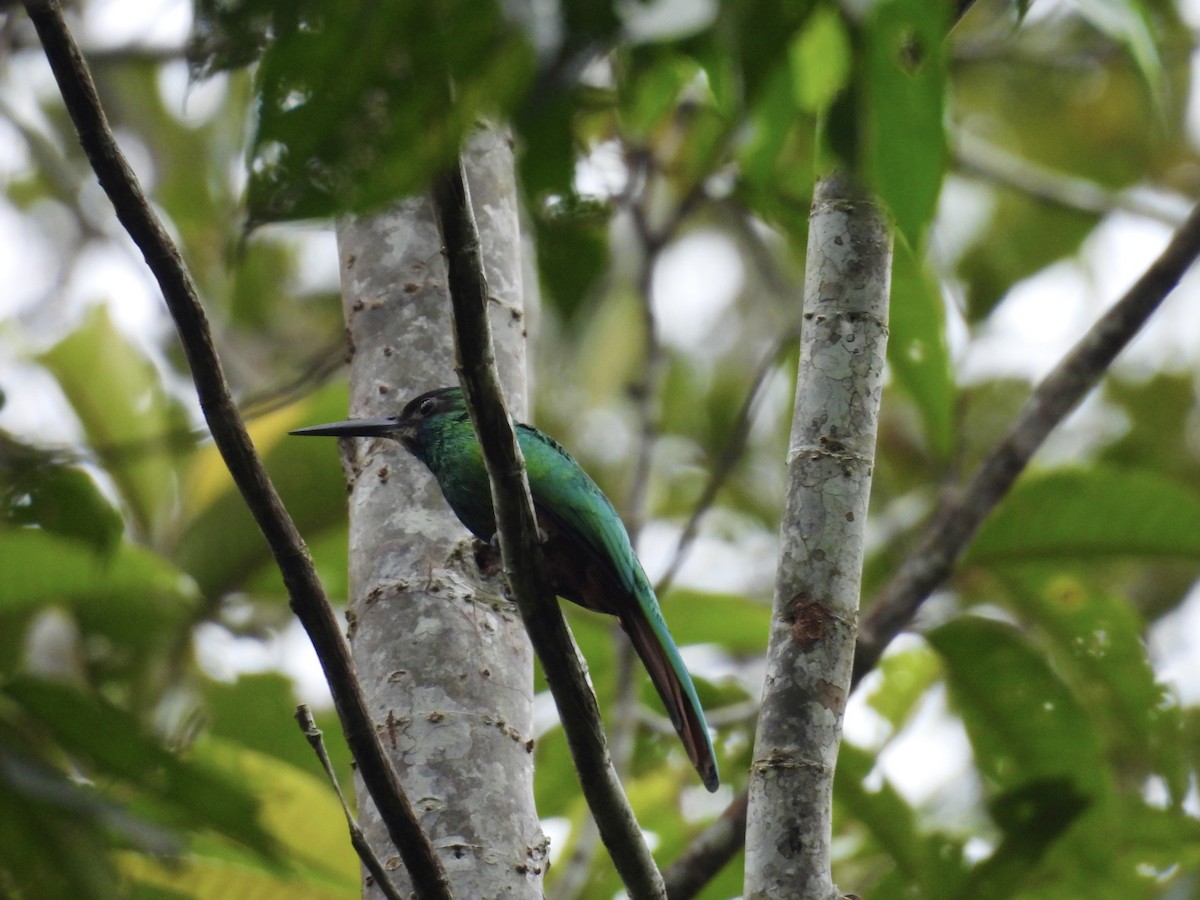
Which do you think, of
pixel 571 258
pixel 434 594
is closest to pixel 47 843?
pixel 434 594

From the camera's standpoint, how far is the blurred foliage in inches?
41.2

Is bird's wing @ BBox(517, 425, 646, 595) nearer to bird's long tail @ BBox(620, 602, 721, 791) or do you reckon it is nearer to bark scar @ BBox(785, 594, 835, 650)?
bird's long tail @ BBox(620, 602, 721, 791)

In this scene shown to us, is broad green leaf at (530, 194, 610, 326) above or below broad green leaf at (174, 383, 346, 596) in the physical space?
below

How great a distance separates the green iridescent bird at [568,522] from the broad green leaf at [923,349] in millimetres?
1085

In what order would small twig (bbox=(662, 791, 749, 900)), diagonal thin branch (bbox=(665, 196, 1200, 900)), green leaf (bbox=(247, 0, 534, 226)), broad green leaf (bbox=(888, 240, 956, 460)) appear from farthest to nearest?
broad green leaf (bbox=(888, 240, 956, 460)) → diagonal thin branch (bbox=(665, 196, 1200, 900)) → small twig (bbox=(662, 791, 749, 900)) → green leaf (bbox=(247, 0, 534, 226))

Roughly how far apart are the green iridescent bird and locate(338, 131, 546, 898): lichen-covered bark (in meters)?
0.05

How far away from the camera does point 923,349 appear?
3.84 m

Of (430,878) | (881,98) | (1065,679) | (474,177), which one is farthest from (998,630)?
(881,98)

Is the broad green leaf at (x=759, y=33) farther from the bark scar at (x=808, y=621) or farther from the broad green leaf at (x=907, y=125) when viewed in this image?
the bark scar at (x=808, y=621)

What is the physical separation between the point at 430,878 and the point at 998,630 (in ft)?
8.22

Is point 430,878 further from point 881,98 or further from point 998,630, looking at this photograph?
point 998,630

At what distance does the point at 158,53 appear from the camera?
6.18 m

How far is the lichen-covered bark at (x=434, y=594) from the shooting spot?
2361mm

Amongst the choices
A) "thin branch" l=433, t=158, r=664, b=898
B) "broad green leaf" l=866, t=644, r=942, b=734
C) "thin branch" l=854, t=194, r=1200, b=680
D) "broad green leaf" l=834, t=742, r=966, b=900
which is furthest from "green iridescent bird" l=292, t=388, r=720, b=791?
"broad green leaf" l=866, t=644, r=942, b=734
